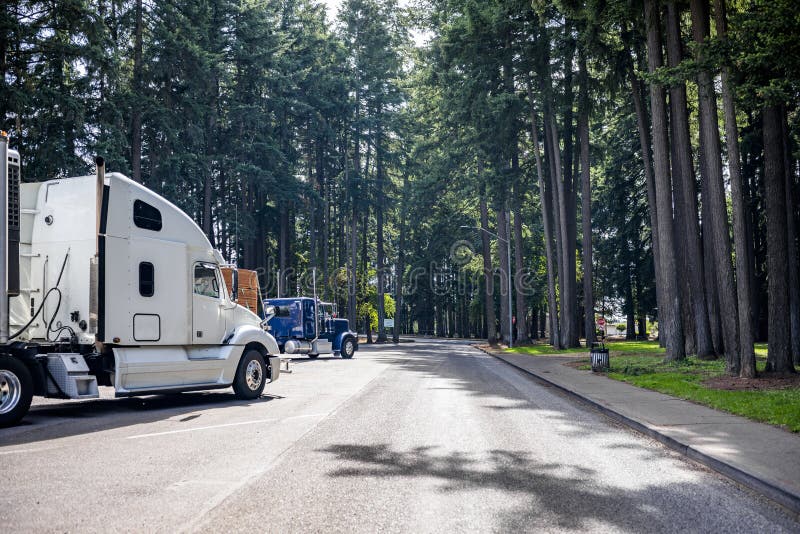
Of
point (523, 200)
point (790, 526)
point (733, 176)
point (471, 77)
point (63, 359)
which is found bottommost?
point (790, 526)

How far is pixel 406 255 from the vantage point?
64250 millimetres

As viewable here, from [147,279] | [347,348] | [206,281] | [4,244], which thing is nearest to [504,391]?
[206,281]

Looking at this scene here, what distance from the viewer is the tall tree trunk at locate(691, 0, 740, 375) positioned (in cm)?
1745

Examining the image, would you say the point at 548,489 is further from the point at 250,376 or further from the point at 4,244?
the point at 250,376

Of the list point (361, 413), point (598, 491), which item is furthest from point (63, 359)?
point (598, 491)

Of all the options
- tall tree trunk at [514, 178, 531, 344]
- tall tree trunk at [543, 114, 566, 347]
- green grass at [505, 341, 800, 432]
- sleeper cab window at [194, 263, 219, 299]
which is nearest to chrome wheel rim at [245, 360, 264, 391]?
sleeper cab window at [194, 263, 219, 299]

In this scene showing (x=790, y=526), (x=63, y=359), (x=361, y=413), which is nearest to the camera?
(x=790, y=526)

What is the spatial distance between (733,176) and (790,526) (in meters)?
13.3

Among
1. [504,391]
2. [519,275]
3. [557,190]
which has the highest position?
[557,190]

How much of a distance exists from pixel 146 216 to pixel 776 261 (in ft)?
49.8

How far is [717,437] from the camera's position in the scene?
9.02 meters

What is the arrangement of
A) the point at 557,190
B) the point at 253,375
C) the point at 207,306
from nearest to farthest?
the point at 207,306
the point at 253,375
the point at 557,190

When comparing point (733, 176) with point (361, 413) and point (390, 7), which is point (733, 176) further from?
point (390, 7)

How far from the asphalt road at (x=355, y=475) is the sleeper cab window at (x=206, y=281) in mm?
2647
